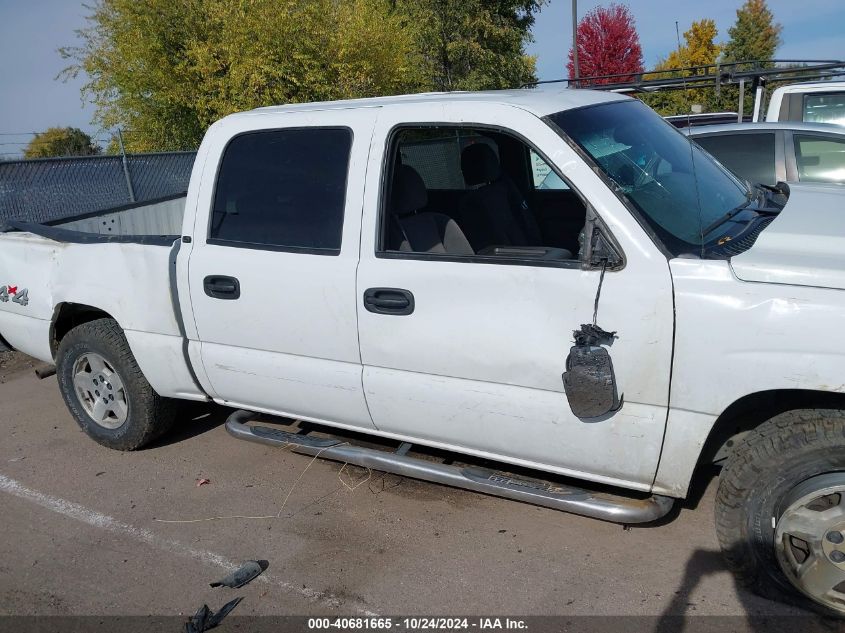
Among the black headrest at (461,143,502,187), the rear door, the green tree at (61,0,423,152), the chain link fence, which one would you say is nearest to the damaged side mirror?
the rear door

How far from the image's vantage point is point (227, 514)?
4117mm

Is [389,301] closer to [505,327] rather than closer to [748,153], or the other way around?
[505,327]

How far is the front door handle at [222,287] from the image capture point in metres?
3.91

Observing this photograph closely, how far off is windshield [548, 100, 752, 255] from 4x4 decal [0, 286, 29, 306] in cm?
357

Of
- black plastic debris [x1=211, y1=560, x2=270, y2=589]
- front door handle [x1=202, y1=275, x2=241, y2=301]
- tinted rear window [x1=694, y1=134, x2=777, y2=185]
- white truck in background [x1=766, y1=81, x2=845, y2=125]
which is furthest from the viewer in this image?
white truck in background [x1=766, y1=81, x2=845, y2=125]

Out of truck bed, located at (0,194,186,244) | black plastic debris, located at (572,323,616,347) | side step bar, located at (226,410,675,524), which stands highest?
truck bed, located at (0,194,186,244)

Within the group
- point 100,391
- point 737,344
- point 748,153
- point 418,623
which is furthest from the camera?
point 748,153

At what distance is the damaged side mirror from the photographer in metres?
2.97

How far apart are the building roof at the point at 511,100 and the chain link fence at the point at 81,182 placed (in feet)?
18.0

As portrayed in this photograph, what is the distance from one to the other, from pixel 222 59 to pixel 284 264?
13749 millimetres

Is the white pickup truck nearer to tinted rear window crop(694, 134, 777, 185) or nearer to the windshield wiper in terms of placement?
the windshield wiper

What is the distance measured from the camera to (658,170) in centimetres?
349

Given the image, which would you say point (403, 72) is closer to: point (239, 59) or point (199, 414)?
point (239, 59)

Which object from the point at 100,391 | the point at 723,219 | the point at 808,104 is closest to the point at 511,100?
the point at 723,219
